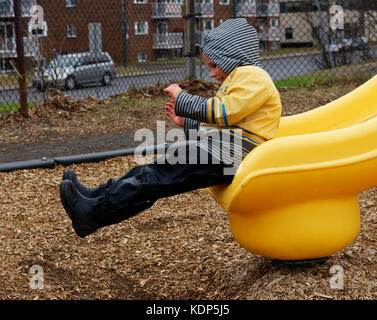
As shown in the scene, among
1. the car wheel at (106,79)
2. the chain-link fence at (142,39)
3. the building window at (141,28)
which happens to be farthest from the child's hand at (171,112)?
the building window at (141,28)

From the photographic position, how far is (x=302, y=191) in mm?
2076

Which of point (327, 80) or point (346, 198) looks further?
point (327, 80)

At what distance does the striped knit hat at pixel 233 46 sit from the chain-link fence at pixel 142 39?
367 centimetres

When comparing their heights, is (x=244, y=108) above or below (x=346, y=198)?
above

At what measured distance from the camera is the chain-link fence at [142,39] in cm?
620

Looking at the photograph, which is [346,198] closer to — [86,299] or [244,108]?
[244,108]

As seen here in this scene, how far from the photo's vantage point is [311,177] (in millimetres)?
2043

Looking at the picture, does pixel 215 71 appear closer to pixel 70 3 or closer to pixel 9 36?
pixel 9 36

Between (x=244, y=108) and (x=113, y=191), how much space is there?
0.60 metres

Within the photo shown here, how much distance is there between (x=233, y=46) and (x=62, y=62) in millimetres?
5824

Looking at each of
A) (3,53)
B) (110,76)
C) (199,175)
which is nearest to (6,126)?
(3,53)

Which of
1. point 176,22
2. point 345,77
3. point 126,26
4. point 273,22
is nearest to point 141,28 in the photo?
point 126,26

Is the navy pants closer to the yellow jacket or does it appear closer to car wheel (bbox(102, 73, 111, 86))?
the yellow jacket

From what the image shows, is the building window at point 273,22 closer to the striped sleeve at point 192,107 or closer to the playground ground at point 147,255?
the playground ground at point 147,255
